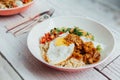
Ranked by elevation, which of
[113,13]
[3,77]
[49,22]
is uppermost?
[49,22]

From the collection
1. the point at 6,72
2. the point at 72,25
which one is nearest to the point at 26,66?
the point at 6,72

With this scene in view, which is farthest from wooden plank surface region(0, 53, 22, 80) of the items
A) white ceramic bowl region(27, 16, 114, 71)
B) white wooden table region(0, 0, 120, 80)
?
white ceramic bowl region(27, 16, 114, 71)

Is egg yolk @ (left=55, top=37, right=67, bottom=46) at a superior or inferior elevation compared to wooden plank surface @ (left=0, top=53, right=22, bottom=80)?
superior

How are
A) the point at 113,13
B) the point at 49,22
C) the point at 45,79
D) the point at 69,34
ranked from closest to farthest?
the point at 45,79
the point at 69,34
the point at 49,22
the point at 113,13

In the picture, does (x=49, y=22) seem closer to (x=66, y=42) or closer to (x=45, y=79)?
(x=66, y=42)

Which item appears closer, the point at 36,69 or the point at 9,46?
the point at 36,69

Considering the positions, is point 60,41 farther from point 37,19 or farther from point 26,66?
point 37,19

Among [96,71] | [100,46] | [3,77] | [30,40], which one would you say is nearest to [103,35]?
[100,46]

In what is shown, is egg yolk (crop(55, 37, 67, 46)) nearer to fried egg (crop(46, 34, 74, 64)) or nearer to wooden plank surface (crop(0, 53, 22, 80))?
fried egg (crop(46, 34, 74, 64))
